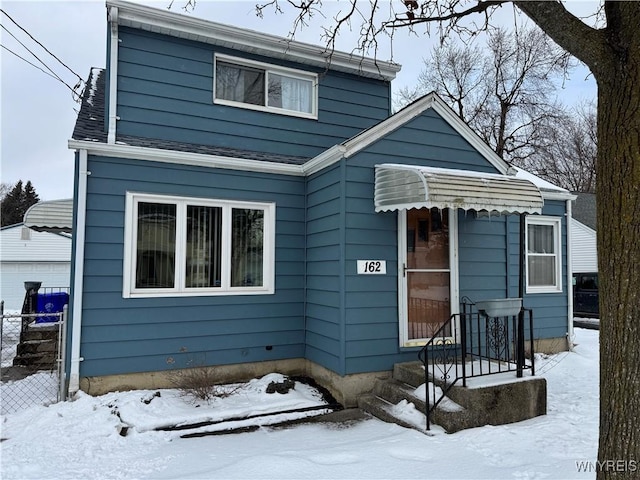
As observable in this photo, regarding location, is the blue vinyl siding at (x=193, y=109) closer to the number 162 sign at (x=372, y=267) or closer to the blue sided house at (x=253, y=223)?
the blue sided house at (x=253, y=223)

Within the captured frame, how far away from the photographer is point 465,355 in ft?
16.9

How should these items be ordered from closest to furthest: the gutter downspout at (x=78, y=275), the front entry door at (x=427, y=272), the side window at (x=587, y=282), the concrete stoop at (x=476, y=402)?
the concrete stoop at (x=476, y=402) → the gutter downspout at (x=78, y=275) → the front entry door at (x=427, y=272) → the side window at (x=587, y=282)

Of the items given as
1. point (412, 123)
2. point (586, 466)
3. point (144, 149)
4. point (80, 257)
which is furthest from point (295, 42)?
point (586, 466)

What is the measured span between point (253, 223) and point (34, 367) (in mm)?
4243

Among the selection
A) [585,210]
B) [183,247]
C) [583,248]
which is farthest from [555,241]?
[585,210]

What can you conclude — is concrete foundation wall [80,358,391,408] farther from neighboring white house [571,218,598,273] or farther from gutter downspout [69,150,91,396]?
neighboring white house [571,218,598,273]

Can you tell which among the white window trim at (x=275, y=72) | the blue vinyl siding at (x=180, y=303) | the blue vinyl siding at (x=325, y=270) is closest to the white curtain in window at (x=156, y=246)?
the blue vinyl siding at (x=180, y=303)

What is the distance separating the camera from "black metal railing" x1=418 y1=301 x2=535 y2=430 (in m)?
4.64

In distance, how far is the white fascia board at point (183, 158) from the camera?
17.4 ft

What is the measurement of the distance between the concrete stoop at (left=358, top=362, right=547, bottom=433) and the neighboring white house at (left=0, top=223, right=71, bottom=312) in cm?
1955

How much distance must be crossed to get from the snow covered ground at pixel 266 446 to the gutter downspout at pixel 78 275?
1.19ft

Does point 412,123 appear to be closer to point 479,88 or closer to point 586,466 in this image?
point 586,466

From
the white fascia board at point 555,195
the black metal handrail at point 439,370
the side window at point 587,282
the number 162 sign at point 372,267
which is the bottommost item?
the black metal handrail at point 439,370

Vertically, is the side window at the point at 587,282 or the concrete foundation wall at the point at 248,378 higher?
the side window at the point at 587,282
